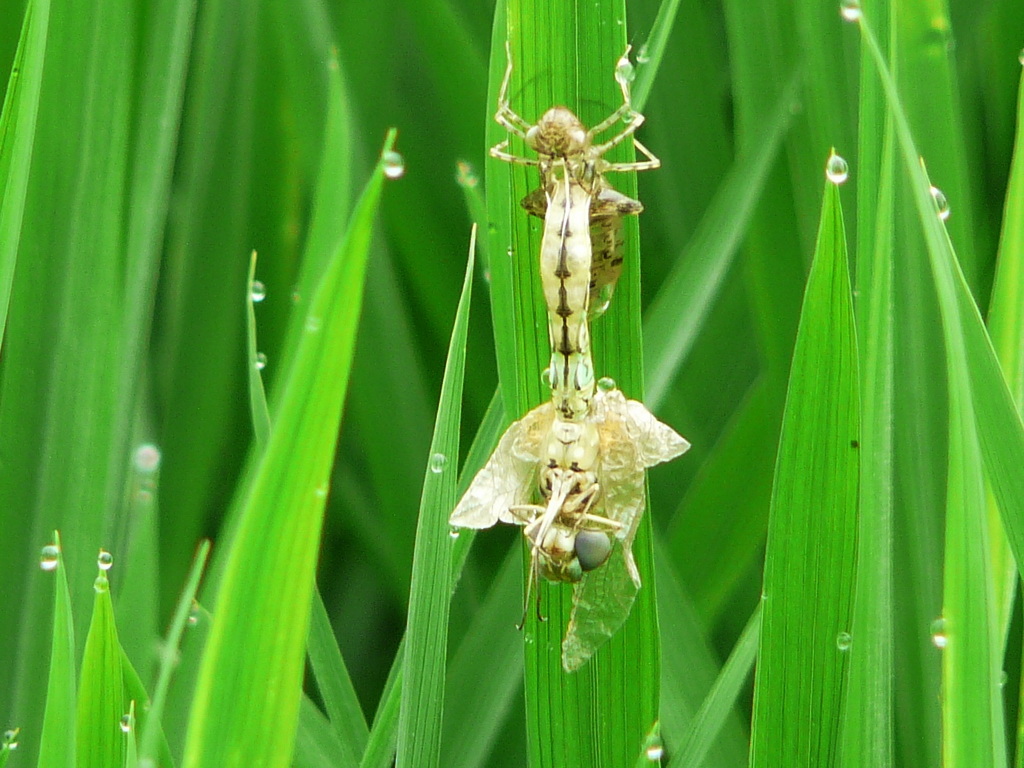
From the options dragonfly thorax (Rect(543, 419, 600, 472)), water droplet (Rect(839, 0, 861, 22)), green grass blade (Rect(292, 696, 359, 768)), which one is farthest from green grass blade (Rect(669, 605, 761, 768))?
water droplet (Rect(839, 0, 861, 22))

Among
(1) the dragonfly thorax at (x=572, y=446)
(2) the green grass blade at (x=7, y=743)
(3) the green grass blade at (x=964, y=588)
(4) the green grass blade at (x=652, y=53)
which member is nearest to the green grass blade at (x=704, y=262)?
(1) the dragonfly thorax at (x=572, y=446)

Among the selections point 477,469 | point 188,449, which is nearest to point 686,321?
point 477,469

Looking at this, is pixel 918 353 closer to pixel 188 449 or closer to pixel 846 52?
pixel 846 52

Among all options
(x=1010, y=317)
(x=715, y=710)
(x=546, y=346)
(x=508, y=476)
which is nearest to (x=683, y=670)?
(x=715, y=710)

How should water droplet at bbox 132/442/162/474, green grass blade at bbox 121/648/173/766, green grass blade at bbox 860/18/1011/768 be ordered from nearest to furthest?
green grass blade at bbox 860/18/1011/768
green grass blade at bbox 121/648/173/766
water droplet at bbox 132/442/162/474

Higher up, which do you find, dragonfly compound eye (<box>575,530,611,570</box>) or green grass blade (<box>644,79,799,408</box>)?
green grass blade (<box>644,79,799,408</box>)

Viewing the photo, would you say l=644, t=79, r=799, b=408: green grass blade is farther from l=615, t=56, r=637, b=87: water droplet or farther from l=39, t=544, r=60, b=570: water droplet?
l=39, t=544, r=60, b=570: water droplet
